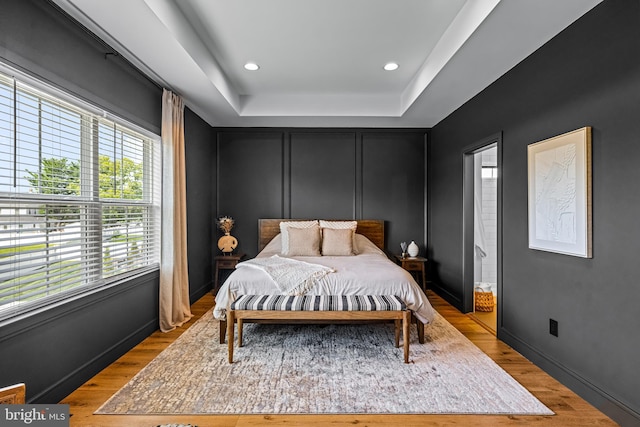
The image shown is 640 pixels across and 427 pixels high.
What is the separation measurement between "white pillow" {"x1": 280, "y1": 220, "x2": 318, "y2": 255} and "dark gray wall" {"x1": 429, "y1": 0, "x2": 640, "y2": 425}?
2.50m

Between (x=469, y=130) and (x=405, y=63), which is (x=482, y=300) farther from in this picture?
(x=405, y=63)

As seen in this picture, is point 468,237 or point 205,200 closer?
point 468,237

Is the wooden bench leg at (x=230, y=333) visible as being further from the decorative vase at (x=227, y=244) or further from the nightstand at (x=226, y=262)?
the decorative vase at (x=227, y=244)

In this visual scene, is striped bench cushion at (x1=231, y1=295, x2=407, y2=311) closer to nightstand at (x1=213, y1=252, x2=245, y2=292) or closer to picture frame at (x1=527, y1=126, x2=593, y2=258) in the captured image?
picture frame at (x1=527, y1=126, x2=593, y2=258)

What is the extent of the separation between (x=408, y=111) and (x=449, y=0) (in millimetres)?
1975

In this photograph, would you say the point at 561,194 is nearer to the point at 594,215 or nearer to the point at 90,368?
the point at 594,215

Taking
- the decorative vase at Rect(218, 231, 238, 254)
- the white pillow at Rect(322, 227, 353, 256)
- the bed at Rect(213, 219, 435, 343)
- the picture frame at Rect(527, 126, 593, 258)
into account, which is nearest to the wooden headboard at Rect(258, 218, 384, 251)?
the decorative vase at Rect(218, 231, 238, 254)

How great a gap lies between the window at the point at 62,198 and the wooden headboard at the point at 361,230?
206cm

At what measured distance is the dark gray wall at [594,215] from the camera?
6.34ft

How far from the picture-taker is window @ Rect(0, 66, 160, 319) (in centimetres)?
189

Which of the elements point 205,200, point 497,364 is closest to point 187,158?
point 205,200

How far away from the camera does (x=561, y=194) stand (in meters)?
2.44

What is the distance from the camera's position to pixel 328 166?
207 inches

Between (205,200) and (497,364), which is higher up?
(205,200)
